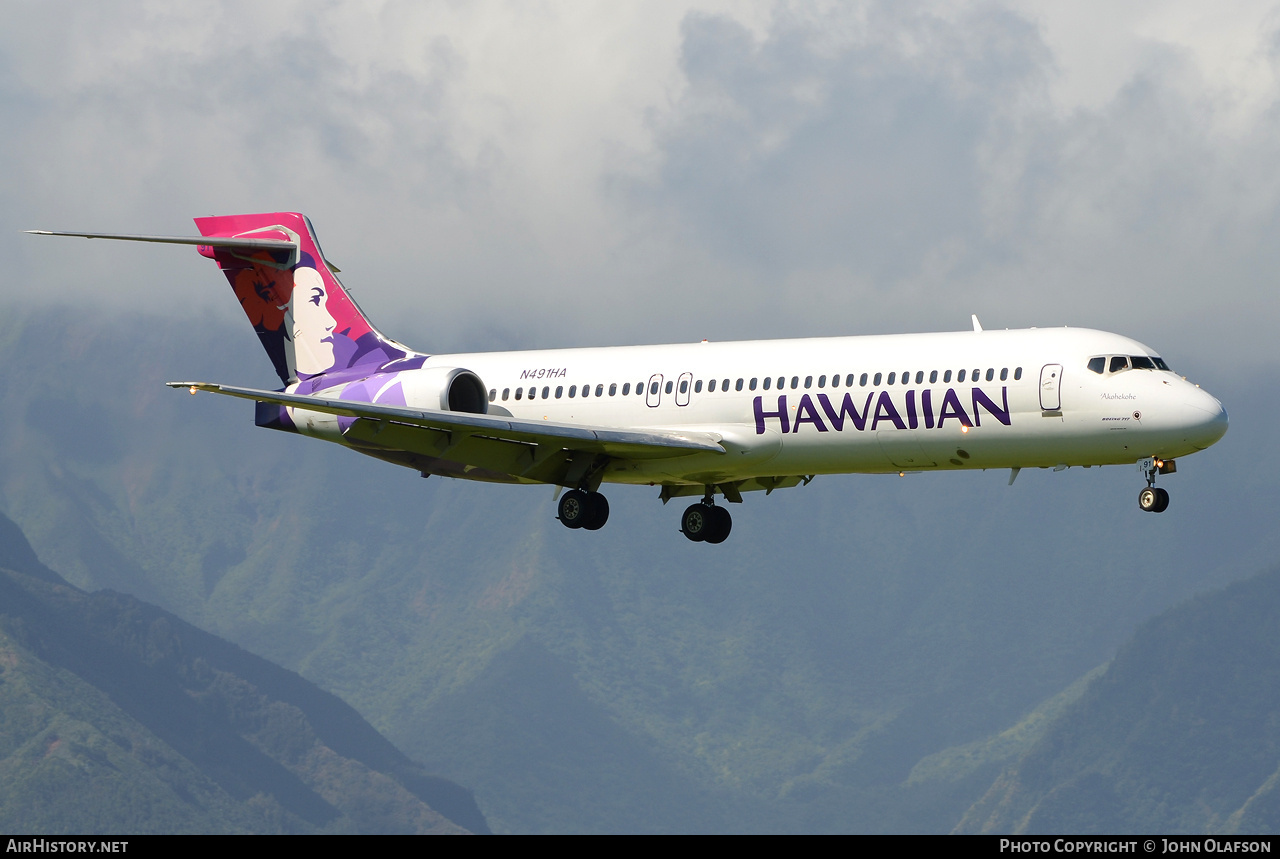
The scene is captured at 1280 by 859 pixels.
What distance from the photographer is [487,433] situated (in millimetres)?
37969

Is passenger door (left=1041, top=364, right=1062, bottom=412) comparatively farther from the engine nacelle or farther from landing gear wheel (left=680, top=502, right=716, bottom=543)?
the engine nacelle

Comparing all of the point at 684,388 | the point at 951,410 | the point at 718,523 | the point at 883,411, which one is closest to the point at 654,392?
the point at 684,388

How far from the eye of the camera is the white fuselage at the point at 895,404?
115 feet

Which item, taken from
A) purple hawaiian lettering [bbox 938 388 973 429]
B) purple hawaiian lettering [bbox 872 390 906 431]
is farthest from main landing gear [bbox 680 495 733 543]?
purple hawaiian lettering [bbox 938 388 973 429]

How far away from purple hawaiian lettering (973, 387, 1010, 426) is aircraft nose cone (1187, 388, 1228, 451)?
10.8ft

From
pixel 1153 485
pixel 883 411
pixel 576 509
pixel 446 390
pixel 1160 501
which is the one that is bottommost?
pixel 576 509

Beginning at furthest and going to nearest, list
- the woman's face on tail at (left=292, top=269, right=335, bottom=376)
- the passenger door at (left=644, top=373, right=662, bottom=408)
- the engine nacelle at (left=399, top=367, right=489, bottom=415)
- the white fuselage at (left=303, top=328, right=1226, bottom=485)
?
the woman's face on tail at (left=292, top=269, right=335, bottom=376), the engine nacelle at (left=399, top=367, right=489, bottom=415), the passenger door at (left=644, top=373, right=662, bottom=408), the white fuselage at (left=303, top=328, right=1226, bottom=485)

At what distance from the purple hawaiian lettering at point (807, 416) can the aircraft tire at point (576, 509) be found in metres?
4.74

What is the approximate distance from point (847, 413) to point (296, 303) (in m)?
15.0

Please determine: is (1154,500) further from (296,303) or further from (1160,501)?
(296,303)

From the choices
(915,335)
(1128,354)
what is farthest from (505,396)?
(1128,354)

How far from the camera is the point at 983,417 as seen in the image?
1409 inches

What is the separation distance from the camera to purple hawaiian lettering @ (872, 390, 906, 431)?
3644 centimetres

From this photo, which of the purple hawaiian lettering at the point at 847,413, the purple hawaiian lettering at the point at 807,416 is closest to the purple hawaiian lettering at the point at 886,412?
the purple hawaiian lettering at the point at 847,413
